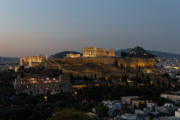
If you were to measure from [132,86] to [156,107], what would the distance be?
7.78 metres

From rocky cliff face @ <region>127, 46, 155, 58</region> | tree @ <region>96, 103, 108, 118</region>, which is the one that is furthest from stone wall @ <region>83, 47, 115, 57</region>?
tree @ <region>96, 103, 108, 118</region>

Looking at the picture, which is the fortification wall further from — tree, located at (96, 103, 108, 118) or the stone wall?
tree, located at (96, 103, 108, 118)

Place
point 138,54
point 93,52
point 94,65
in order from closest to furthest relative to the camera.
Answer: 1. point 94,65
2. point 93,52
3. point 138,54

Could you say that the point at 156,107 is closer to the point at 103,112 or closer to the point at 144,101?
the point at 144,101

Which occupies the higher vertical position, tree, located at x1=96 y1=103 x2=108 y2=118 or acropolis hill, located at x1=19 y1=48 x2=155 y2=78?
acropolis hill, located at x1=19 y1=48 x2=155 y2=78

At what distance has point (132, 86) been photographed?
95.2 feet

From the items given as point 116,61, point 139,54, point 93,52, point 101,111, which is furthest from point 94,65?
point 139,54

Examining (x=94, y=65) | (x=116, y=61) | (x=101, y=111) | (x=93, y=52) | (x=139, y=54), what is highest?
(x=93, y=52)

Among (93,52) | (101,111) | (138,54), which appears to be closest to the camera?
(101,111)

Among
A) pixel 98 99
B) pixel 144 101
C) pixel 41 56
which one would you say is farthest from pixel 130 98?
pixel 41 56

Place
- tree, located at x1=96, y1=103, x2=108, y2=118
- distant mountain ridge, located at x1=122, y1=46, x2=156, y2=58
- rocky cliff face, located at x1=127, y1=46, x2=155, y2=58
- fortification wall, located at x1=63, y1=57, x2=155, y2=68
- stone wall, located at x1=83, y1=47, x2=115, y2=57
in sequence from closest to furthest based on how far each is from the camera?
tree, located at x1=96, y1=103, x2=108, y2=118 < fortification wall, located at x1=63, y1=57, x2=155, y2=68 < stone wall, located at x1=83, y1=47, x2=115, y2=57 < distant mountain ridge, located at x1=122, y1=46, x2=156, y2=58 < rocky cliff face, located at x1=127, y1=46, x2=155, y2=58

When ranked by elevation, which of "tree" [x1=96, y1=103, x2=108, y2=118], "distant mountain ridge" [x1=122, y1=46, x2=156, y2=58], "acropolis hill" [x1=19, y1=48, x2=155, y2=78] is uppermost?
"distant mountain ridge" [x1=122, y1=46, x2=156, y2=58]

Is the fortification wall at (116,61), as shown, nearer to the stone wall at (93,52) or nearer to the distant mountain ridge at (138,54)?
the stone wall at (93,52)

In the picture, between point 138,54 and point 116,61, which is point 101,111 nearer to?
point 116,61
